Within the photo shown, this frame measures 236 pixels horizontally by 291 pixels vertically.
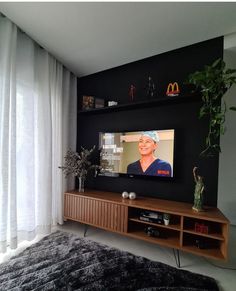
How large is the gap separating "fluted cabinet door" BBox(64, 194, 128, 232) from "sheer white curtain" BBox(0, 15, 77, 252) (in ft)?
0.83

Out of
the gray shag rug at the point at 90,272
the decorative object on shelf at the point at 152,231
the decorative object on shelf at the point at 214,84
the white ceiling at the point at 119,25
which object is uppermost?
the white ceiling at the point at 119,25

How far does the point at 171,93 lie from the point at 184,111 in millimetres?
293

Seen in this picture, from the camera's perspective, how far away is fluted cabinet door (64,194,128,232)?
6.24 feet

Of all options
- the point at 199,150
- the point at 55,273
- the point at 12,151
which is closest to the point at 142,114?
the point at 199,150

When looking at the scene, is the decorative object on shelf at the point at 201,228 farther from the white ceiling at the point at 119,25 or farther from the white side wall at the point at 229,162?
the white ceiling at the point at 119,25

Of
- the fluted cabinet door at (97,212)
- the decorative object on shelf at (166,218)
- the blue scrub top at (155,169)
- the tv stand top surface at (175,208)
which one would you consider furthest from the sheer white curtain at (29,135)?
the decorative object on shelf at (166,218)

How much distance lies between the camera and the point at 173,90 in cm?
200

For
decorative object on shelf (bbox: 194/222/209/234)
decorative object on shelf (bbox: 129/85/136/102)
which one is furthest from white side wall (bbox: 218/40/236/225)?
decorative object on shelf (bbox: 129/85/136/102)

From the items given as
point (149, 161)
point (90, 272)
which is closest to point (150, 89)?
point (149, 161)

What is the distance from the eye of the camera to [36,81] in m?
2.15

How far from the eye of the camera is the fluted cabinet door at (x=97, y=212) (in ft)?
6.24

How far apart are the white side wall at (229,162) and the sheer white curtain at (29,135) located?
2.14 meters

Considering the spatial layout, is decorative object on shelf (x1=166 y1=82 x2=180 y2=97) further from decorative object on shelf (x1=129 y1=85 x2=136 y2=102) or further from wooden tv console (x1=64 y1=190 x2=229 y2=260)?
wooden tv console (x1=64 y1=190 x2=229 y2=260)

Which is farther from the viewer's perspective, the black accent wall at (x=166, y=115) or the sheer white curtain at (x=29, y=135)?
the black accent wall at (x=166, y=115)
